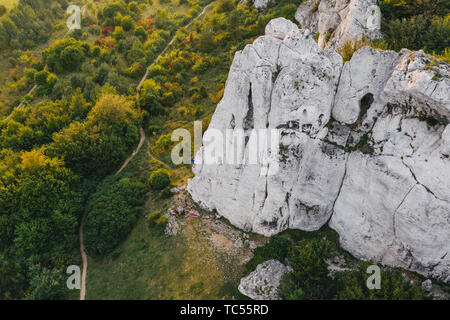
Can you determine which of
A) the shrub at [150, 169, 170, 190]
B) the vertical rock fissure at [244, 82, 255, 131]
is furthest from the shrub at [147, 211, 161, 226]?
the vertical rock fissure at [244, 82, 255, 131]

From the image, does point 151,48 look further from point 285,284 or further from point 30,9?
point 285,284

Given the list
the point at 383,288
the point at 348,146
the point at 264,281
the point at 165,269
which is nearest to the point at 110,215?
the point at 165,269

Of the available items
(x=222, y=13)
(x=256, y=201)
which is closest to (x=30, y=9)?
(x=222, y=13)

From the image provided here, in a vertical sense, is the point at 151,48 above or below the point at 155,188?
above

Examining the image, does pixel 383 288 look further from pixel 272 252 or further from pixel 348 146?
pixel 348 146

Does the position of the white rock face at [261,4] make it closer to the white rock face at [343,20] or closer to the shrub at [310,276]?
the white rock face at [343,20]
